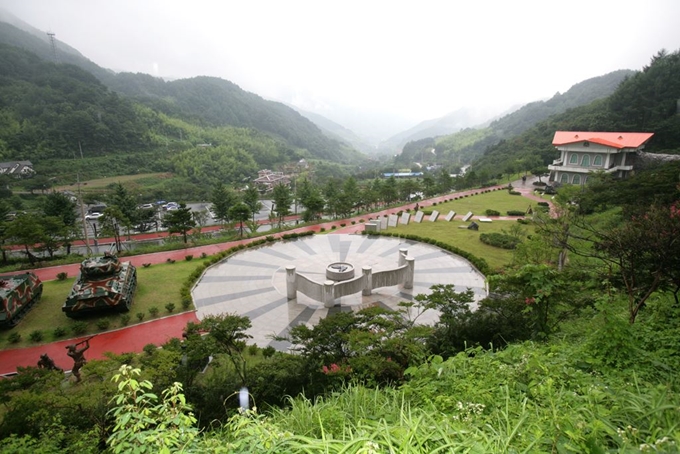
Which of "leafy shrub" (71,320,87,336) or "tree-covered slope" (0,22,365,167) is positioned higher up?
"tree-covered slope" (0,22,365,167)

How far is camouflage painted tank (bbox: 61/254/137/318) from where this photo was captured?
12.5m

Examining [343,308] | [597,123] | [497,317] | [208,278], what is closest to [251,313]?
[343,308]

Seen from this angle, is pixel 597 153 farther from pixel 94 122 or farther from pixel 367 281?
pixel 94 122

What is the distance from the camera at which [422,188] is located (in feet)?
159

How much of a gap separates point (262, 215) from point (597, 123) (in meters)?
56.6

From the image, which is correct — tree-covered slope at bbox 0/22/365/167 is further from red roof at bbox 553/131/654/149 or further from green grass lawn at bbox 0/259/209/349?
green grass lawn at bbox 0/259/209/349

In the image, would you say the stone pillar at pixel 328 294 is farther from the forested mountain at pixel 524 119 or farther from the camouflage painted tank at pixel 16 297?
the forested mountain at pixel 524 119

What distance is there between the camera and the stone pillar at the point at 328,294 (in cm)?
1301

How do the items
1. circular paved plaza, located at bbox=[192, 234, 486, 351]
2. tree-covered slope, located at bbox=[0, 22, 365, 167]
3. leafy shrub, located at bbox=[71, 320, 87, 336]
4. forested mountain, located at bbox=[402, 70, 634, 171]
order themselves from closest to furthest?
leafy shrub, located at bbox=[71, 320, 87, 336]
circular paved plaza, located at bbox=[192, 234, 486, 351]
forested mountain, located at bbox=[402, 70, 634, 171]
tree-covered slope, located at bbox=[0, 22, 365, 167]

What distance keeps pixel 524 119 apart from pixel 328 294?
129 metres

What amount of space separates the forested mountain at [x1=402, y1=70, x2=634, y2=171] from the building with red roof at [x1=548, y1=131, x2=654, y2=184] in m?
58.9

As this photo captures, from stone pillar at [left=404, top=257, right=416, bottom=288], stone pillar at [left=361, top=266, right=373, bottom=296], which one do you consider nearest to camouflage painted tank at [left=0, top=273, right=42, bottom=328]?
stone pillar at [left=361, top=266, right=373, bottom=296]

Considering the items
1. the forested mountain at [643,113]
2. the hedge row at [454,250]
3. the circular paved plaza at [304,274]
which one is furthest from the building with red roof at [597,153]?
the circular paved plaza at [304,274]

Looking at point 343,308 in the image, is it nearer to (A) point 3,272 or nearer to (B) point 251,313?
(B) point 251,313
